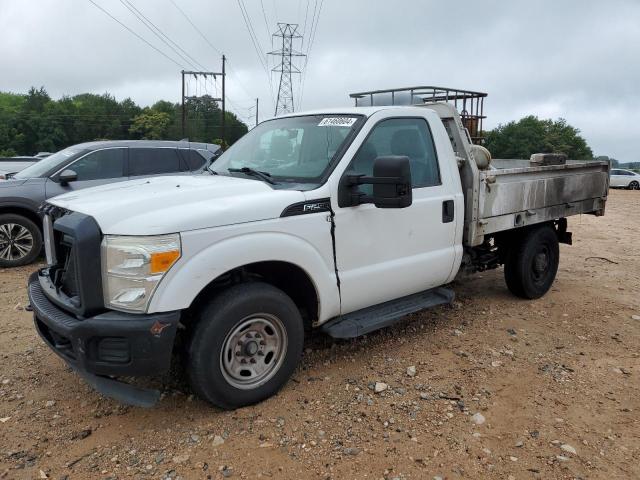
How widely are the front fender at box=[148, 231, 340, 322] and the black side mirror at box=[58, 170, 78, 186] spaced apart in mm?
5159

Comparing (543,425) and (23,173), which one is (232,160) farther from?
(23,173)

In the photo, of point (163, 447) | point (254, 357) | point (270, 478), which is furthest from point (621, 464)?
point (163, 447)

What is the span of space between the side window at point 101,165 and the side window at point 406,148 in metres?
5.08

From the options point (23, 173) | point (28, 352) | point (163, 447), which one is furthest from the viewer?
point (23, 173)

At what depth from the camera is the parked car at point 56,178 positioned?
7238mm

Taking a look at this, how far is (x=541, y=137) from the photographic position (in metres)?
61.1

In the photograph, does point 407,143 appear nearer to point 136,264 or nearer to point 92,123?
point 136,264

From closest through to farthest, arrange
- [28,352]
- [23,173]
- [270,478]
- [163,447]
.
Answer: [270,478], [163,447], [28,352], [23,173]

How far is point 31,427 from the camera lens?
3.15 meters

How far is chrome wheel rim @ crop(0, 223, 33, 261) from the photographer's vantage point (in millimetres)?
7215

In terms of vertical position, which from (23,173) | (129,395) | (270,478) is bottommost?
(270,478)

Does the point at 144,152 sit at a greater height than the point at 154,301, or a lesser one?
greater

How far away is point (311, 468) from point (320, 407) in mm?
593

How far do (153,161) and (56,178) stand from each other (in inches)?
54.6
